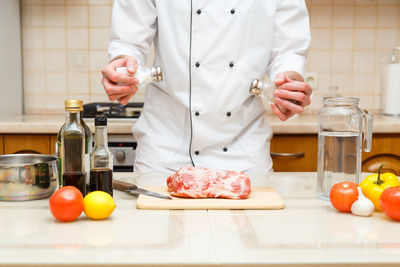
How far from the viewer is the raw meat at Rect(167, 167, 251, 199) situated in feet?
3.37

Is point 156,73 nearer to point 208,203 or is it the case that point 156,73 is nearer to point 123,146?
point 208,203

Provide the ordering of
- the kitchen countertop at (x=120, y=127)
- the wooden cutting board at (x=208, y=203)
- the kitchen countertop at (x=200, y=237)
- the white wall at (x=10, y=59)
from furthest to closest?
the white wall at (x=10, y=59), the kitchen countertop at (x=120, y=127), the wooden cutting board at (x=208, y=203), the kitchen countertop at (x=200, y=237)

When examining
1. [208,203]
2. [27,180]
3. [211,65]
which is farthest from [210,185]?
[211,65]

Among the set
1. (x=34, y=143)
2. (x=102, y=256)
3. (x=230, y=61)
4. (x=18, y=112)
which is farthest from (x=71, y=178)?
(x=18, y=112)

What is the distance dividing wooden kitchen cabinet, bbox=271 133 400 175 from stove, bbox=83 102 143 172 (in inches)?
23.6

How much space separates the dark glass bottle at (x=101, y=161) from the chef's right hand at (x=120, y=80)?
0.26 meters

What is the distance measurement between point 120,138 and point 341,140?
1188 millimetres

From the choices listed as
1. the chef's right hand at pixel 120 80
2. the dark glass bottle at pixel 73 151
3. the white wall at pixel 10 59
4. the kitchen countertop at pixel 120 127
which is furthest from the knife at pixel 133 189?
the white wall at pixel 10 59

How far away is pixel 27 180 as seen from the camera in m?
1.01

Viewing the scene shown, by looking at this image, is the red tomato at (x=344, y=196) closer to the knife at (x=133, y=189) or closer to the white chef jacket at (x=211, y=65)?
the knife at (x=133, y=189)

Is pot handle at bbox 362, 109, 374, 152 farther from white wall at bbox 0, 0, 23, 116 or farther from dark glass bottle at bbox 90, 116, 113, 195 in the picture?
white wall at bbox 0, 0, 23, 116

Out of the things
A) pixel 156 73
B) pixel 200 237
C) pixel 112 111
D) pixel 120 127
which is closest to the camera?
pixel 200 237

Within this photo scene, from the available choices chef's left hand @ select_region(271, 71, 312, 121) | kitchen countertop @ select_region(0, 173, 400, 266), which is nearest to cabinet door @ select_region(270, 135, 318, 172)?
chef's left hand @ select_region(271, 71, 312, 121)

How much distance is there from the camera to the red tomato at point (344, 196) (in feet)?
3.08
